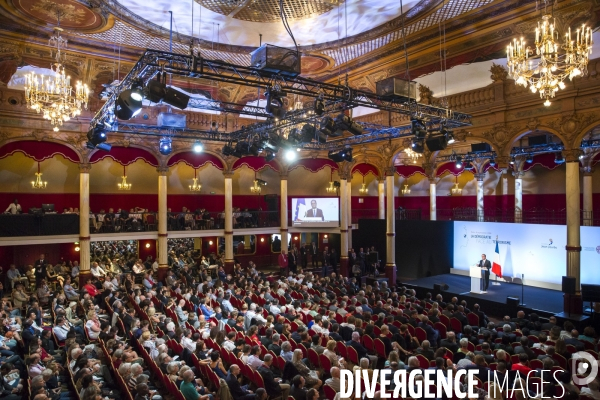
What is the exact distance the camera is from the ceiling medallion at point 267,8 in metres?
10.0

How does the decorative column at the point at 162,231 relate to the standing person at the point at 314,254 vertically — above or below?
above

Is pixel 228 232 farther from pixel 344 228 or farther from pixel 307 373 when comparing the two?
pixel 307 373

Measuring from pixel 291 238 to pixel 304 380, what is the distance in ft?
52.2

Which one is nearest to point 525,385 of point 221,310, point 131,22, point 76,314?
point 221,310

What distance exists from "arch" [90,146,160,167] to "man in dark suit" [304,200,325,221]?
7153 mm

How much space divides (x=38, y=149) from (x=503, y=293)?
17.0 m

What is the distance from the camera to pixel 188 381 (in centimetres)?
578

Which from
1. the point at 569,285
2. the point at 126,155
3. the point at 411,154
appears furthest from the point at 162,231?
the point at 569,285

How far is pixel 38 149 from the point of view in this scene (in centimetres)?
1452

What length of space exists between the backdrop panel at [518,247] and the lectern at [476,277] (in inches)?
99.3

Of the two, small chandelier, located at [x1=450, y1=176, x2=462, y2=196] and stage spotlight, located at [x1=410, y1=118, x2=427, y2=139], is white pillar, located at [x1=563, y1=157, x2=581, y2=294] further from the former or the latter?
small chandelier, located at [x1=450, y1=176, x2=462, y2=196]

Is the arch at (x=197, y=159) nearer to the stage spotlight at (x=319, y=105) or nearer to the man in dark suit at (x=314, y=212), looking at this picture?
the man in dark suit at (x=314, y=212)

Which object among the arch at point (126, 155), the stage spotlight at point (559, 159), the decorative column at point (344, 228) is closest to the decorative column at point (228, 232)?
the arch at point (126, 155)

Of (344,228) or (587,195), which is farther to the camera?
(344,228)
